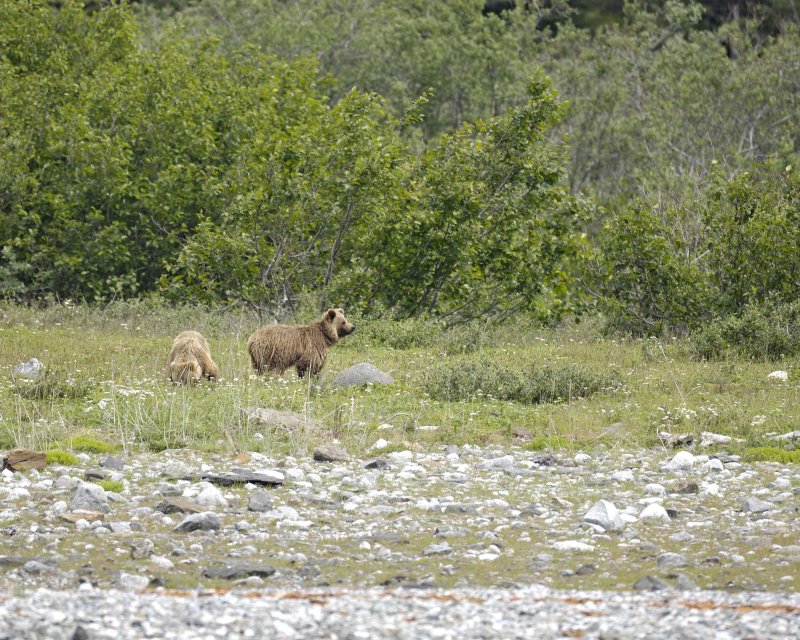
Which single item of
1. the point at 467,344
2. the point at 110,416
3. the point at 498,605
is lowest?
the point at 467,344

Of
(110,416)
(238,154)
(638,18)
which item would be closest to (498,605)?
(110,416)

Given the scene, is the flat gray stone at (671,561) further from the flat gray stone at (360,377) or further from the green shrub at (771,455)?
the flat gray stone at (360,377)

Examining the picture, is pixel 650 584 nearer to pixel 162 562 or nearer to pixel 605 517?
pixel 605 517

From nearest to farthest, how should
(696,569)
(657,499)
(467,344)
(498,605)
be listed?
(498,605) → (696,569) → (657,499) → (467,344)

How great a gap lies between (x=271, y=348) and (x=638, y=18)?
1794 inches

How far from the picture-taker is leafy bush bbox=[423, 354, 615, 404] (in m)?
16.4

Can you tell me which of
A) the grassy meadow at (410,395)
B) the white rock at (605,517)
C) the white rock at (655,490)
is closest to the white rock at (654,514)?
Result: the white rock at (605,517)

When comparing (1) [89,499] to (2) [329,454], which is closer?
(1) [89,499]

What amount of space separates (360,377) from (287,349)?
1128 mm

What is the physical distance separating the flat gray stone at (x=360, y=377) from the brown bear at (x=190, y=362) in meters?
1.74

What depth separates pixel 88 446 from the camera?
1290cm

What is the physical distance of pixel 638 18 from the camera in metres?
58.5

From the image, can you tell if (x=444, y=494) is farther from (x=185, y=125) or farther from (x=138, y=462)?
(x=185, y=125)

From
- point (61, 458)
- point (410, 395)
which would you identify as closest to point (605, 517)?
point (61, 458)
